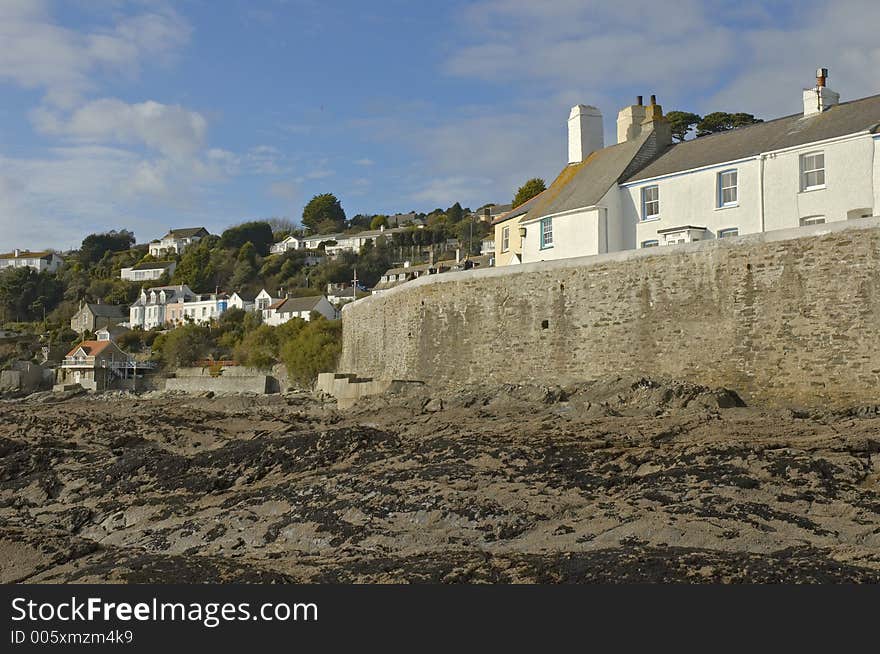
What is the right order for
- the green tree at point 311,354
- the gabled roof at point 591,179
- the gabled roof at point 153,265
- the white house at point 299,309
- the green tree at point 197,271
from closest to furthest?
1. the gabled roof at point 591,179
2. the green tree at point 311,354
3. the white house at point 299,309
4. the green tree at point 197,271
5. the gabled roof at point 153,265

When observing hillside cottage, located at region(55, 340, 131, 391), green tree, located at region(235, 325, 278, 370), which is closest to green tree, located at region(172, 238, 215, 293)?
hillside cottage, located at region(55, 340, 131, 391)

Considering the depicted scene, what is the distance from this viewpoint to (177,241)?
12338 centimetres

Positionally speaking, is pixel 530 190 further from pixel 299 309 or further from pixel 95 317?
pixel 95 317

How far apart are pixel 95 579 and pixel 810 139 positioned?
17.7 meters

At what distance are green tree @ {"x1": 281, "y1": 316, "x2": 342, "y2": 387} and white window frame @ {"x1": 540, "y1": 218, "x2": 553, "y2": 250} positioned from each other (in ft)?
48.0

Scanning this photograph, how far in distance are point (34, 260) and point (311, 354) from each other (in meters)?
93.2

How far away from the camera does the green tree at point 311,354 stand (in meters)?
38.7

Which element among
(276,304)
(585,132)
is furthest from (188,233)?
(585,132)

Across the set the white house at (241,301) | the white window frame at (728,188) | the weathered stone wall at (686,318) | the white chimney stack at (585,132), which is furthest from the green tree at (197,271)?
the white window frame at (728,188)

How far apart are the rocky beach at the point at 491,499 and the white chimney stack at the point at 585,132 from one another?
1260 centimetres

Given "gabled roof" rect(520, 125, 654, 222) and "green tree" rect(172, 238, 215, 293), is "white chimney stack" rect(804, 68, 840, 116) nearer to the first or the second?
"gabled roof" rect(520, 125, 654, 222)

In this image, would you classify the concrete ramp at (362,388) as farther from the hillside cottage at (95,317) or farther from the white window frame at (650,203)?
the hillside cottage at (95,317)

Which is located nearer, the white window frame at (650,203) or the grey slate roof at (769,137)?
the grey slate roof at (769,137)

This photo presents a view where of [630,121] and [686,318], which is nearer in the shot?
[686,318]
